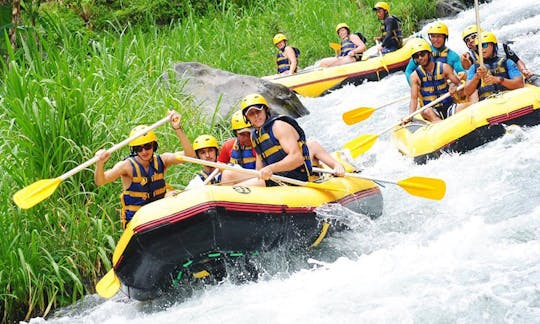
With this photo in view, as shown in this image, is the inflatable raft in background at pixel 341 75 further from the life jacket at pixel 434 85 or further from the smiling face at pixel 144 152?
the smiling face at pixel 144 152

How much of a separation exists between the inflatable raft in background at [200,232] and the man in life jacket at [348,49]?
22.3ft

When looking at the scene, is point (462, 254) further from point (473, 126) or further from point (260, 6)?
point (260, 6)

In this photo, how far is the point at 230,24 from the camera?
13.1 m

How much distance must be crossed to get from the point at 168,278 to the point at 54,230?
1.23 m

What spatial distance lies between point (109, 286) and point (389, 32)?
25.3ft

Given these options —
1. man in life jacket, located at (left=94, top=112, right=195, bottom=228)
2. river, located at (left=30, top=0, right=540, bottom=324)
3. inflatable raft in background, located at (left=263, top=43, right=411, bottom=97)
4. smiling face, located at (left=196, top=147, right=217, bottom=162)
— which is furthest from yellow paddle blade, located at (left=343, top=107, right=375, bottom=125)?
inflatable raft in background, located at (left=263, top=43, right=411, bottom=97)

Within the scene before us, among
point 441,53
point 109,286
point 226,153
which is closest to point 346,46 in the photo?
point 441,53

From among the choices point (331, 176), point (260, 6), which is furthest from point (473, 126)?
point (260, 6)

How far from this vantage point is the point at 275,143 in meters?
5.55

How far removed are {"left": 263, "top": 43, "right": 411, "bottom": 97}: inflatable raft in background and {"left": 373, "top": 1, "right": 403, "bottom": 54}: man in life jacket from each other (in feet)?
1.42

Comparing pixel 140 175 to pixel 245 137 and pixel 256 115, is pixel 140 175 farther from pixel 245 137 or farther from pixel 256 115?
pixel 245 137

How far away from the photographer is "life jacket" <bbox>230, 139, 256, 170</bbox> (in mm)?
6082

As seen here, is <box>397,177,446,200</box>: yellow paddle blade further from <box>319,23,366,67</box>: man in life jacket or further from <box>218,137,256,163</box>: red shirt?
<box>319,23,366,67</box>: man in life jacket

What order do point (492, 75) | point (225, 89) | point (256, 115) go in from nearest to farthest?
point (256, 115) < point (492, 75) < point (225, 89)
